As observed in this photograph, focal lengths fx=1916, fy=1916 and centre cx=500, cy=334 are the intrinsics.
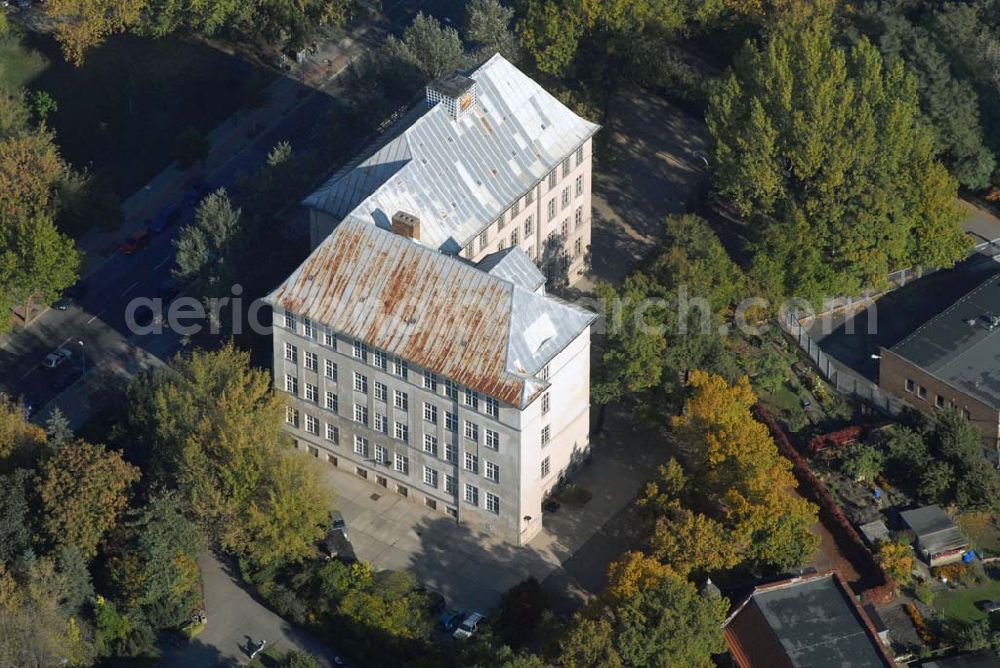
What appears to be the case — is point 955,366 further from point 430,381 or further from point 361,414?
point 361,414

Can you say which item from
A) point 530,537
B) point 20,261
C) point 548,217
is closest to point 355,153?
point 548,217

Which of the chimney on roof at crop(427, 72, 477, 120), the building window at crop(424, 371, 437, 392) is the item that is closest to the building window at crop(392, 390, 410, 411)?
the building window at crop(424, 371, 437, 392)

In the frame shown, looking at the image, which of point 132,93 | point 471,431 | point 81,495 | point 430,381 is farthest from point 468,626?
point 132,93

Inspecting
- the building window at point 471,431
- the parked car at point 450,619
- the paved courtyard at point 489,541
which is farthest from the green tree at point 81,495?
the building window at point 471,431

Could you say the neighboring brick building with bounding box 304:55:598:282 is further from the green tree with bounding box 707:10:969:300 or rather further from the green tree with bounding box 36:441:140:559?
the green tree with bounding box 36:441:140:559

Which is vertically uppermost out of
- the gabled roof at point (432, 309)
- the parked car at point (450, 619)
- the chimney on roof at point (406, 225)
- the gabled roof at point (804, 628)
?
the chimney on roof at point (406, 225)

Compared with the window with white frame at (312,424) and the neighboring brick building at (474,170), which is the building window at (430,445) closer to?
the window with white frame at (312,424)

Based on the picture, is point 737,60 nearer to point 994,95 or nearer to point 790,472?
point 994,95

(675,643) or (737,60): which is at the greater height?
(737,60)
